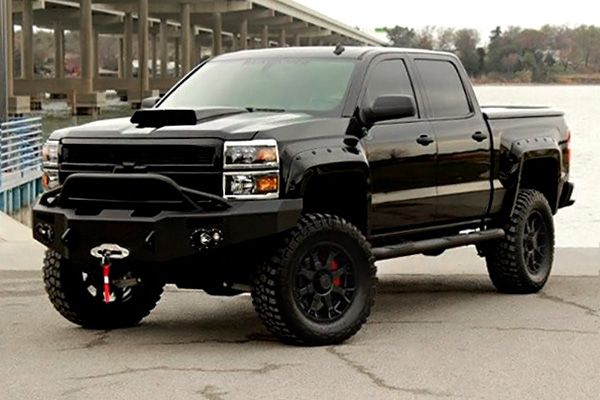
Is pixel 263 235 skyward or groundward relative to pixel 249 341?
skyward

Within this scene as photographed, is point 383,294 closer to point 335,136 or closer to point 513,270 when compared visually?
point 513,270

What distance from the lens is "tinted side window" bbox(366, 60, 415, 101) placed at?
9.19 metres

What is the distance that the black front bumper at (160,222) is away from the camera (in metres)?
7.71

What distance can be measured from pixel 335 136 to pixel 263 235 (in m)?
0.99

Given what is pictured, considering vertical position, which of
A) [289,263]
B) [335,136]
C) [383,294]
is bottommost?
[383,294]

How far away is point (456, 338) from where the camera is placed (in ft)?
28.2

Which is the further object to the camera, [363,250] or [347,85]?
[347,85]

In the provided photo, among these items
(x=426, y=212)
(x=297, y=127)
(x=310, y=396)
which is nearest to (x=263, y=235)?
(x=297, y=127)

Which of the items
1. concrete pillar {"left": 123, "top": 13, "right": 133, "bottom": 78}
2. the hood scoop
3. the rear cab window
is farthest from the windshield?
concrete pillar {"left": 123, "top": 13, "right": 133, "bottom": 78}

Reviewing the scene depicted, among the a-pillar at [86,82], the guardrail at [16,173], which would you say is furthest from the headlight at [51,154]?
the a-pillar at [86,82]

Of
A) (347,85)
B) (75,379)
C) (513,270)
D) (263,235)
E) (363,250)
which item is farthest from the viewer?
(513,270)

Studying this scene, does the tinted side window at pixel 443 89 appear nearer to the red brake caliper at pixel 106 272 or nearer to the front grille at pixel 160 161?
the front grille at pixel 160 161

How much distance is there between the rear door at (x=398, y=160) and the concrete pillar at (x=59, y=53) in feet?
339

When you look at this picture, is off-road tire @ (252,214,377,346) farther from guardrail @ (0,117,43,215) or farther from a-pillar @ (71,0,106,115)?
a-pillar @ (71,0,106,115)
